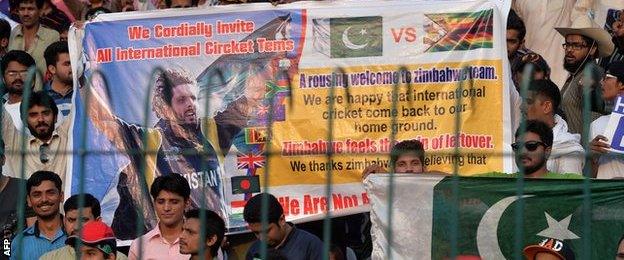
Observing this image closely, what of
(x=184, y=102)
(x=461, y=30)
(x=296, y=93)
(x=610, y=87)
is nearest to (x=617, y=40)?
(x=610, y=87)

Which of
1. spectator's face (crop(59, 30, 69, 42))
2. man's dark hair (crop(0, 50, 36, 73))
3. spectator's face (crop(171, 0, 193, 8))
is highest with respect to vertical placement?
spectator's face (crop(171, 0, 193, 8))

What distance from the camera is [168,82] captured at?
1059 cm

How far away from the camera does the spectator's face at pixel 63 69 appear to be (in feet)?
37.9

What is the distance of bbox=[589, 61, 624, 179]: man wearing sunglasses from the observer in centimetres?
890

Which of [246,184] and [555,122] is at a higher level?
[555,122]

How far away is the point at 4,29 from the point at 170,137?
2675 mm

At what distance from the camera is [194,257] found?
7.50 metres

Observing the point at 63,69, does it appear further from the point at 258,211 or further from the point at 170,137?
the point at 258,211

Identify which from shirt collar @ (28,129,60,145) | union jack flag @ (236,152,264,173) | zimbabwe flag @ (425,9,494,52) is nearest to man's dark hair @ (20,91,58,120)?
shirt collar @ (28,129,60,145)

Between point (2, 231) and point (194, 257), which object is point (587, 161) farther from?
point (2, 231)

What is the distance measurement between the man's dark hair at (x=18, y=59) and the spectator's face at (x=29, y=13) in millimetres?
927

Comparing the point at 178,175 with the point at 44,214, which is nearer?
the point at 178,175

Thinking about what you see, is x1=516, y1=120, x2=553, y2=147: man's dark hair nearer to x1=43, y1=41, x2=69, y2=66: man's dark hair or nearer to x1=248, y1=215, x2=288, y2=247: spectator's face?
x1=248, y1=215, x2=288, y2=247: spectator's face

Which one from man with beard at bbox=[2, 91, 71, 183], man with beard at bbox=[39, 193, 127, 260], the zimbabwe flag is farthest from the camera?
the zimbabwe flag
